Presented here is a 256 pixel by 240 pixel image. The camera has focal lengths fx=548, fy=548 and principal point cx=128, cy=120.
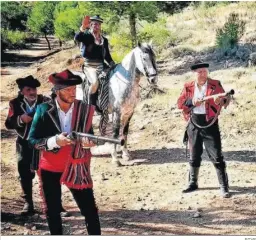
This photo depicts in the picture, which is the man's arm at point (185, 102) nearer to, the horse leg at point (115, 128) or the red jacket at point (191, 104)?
the red jacket at point (191, 104)

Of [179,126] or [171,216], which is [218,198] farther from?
[179,126]

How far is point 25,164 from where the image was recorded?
16.9 feet

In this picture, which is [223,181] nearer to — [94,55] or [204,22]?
[94,55]

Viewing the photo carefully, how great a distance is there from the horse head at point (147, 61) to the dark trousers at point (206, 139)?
0.87 m

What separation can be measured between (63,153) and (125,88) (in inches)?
109

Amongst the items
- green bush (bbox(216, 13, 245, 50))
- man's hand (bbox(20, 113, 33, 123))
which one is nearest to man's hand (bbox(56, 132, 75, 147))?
man's hand (bbox(20, 113, 33, 123))

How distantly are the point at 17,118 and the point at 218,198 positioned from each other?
2.13 metres

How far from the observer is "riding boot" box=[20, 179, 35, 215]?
17.2 feet

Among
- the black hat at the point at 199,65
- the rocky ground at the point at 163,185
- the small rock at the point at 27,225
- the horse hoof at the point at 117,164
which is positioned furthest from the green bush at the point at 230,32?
the small rock at the point at 27,225

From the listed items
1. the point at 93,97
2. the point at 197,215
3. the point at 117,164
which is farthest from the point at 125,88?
the point at 197,215

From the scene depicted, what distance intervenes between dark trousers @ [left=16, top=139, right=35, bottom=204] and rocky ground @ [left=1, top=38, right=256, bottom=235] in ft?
0.92

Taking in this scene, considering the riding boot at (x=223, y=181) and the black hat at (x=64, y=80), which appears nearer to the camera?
the black hat at (x=64, y=80)

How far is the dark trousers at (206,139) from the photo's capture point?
538 cm

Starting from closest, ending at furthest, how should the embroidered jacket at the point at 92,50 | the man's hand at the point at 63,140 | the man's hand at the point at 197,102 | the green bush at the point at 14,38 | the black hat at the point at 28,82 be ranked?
the man's hand at the point at 63,140, the black hat at the point at 28,82, the man's hand at the point at 197,102, the embroidered jacket at the point at 92,50, the green bush at the point at 14,38
